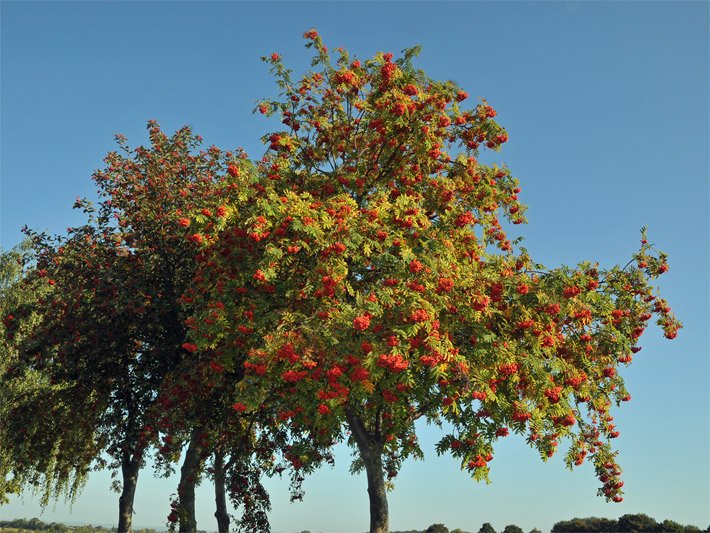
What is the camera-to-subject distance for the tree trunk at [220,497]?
27.8 m

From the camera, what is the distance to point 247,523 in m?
27.4

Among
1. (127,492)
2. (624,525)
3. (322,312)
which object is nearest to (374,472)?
(322,312)

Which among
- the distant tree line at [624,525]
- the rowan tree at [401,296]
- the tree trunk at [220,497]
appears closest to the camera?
the rowan tree at [401,296]

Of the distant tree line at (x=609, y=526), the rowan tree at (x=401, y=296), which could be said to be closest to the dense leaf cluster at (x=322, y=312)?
the rowan tree at (x=401, y=296)

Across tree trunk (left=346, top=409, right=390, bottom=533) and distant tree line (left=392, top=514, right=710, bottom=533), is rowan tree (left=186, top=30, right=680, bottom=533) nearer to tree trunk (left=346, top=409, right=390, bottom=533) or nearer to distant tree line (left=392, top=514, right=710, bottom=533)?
tree trunk (left=346, top=409, right=390, bottom=533)

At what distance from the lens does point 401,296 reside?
17.8 m

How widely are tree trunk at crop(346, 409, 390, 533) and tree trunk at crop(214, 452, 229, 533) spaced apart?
8550mm

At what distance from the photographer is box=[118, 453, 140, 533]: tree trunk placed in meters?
27.8

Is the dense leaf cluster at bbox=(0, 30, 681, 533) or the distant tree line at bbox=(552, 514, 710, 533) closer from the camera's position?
the dense leaf cluster at bbox=(0, 30, 681, 533)

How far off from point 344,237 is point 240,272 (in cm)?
351

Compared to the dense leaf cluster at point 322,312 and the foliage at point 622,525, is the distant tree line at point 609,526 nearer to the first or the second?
the foliage at point 622,525

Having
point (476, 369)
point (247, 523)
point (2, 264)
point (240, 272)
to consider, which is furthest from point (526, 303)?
point (2, 264)

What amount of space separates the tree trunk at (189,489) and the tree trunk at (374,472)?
7067 mm

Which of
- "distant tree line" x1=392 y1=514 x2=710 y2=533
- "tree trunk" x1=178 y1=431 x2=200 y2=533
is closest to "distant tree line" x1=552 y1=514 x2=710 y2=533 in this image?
"distant tree line" x1=392 y1=514 x2=710 y2=533
